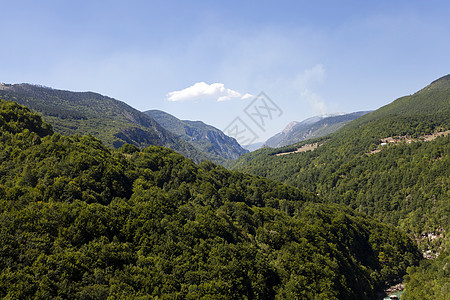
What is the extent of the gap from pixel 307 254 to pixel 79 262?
7344cm

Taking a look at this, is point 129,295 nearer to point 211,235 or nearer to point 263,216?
Answer: point 211,235

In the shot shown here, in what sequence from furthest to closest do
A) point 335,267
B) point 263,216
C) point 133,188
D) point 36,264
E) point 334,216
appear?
point 334,216
point 263,216
point 133,188
point 335,267
point 36,264

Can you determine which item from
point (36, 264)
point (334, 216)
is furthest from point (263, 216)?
point (36, 264)

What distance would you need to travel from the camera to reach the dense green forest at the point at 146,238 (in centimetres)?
5053

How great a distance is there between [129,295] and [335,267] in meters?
72.3

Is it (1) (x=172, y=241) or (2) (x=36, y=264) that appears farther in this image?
(1) (x=172, y=241)

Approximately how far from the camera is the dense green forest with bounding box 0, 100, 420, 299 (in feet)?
166

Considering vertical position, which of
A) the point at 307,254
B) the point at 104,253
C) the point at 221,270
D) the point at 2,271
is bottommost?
the point at 307,254

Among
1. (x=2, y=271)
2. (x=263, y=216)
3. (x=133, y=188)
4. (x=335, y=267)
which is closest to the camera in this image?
(x=2, y=271)

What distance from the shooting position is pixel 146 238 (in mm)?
68125

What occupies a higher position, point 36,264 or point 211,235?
point 36,264

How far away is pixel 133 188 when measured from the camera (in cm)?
9638

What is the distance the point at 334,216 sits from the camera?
133m

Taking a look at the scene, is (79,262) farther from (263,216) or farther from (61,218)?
(263,216)
